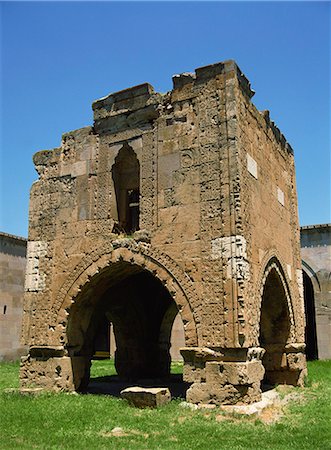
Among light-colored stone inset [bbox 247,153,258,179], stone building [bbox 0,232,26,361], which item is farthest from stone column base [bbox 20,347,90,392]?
stone building [bbox 0,232,26,361]

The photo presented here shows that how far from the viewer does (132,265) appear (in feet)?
31.1

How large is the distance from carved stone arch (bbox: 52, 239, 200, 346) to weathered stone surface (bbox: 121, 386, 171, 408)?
3.16 feet

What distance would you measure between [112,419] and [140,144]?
527 cm

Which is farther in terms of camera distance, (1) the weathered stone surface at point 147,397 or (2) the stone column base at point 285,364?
(2) the stone column base at point 285,364

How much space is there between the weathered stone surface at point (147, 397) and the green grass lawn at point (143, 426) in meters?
0.15

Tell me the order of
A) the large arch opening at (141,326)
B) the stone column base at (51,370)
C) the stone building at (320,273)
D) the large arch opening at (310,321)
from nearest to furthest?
1. the stone column base at (51,370)
2. the large arch opening at (141,326)
3. the stone building at (320,273)
4. the large arch opening at (310,321)

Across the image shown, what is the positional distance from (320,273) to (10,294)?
11.1 m

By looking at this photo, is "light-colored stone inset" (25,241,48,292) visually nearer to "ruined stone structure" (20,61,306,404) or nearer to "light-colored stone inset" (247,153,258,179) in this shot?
"ruined stone structure" (20,61,306,404)

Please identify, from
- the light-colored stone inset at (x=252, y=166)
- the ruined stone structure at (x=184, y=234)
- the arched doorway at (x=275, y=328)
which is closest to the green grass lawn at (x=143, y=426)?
the ruined stone structure at (x=184, y=234)

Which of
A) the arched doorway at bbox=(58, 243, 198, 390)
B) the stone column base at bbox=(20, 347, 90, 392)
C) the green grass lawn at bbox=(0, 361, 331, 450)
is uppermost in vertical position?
the arched doorway at bbox=(58, 243, 198, 390)

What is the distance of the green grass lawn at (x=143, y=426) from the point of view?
584 centimetres

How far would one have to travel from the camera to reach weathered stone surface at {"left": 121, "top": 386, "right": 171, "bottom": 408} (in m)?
7.78

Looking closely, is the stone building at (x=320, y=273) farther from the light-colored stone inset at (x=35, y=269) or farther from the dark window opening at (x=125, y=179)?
the light-colored stone inset at (x=35, y=269)

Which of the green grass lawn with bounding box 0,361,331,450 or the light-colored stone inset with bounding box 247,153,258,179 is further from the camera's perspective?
the light-colored stone inset with bounding box 247,153,258,179
